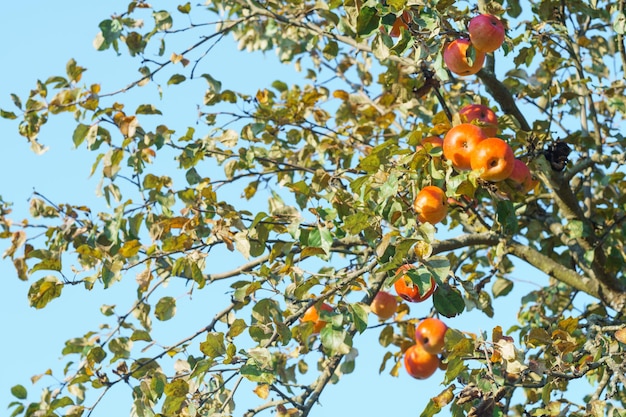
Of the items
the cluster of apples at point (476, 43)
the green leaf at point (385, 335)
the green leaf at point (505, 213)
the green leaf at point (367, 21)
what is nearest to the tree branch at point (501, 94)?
the cluster of apples at point (476, 43)

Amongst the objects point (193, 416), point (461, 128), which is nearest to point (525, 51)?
point (461, 128)

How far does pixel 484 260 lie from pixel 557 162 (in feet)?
5.05

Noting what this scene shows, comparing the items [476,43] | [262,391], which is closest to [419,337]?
[262,391]

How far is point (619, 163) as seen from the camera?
4.14 metres

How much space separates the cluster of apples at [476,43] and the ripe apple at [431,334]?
1.25 m

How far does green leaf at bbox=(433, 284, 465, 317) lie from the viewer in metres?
3.12

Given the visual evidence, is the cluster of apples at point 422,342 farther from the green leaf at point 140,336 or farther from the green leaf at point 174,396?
the green leaf at point 174,396

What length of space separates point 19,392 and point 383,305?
5.56ft

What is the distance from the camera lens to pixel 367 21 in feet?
10.1

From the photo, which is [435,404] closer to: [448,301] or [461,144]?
[448,301]

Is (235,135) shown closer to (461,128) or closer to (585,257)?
(461,128)

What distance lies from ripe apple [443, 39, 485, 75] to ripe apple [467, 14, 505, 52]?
0.16 ft

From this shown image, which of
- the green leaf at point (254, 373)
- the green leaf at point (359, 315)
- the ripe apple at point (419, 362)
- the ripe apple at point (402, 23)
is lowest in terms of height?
the green leaf at point (254, 373)

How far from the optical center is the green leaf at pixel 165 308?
12.5 feet
